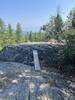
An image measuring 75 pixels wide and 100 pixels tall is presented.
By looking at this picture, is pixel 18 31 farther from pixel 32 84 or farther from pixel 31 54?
pixel 32 84

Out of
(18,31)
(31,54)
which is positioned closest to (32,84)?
(31,54)

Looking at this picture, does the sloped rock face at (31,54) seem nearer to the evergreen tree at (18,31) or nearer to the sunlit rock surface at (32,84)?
the sunlit rock surface at (32,84)

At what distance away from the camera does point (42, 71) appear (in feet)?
21.4

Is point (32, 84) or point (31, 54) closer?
point (32, 84)

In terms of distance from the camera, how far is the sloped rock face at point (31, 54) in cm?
724

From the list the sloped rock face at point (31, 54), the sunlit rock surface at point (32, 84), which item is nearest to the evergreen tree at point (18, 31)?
the sloped rock face at point (31, 54)

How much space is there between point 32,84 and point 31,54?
298 centimetres

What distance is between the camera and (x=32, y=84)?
207 inches

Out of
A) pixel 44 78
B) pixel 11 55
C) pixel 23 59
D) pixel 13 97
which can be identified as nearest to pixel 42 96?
pixel 13 97

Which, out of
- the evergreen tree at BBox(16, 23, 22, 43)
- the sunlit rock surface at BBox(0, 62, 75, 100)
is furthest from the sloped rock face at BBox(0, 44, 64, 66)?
the evergreen tree at BBox(16, 23, 22, 43)

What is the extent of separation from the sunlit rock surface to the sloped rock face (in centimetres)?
62

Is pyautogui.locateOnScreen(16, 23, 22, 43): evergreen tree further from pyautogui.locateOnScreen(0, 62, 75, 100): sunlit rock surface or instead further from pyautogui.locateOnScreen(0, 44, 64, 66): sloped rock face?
pyautogui.locateOnScreen(0, 62, 75, 100): sunlit rock surface

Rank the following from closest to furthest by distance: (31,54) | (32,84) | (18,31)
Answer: (32,84) < (31,54) < (18,31)

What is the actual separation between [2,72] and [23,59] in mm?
1809
